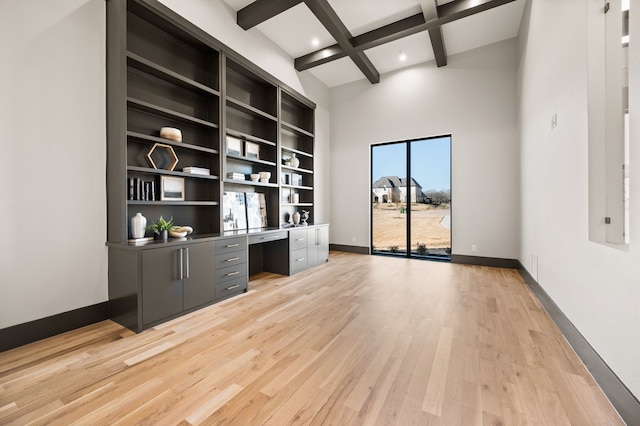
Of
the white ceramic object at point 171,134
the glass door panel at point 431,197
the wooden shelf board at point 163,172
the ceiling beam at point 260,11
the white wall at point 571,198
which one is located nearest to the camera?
the white wall at point 571,198

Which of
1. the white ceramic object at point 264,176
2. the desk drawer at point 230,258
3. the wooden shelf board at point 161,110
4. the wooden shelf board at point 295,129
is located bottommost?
the desk drawer at point 230,258

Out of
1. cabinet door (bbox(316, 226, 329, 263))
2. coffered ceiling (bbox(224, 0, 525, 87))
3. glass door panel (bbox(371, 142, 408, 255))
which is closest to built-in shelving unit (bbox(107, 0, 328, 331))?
cabinet door (bbox(316, 226, 329, 263))

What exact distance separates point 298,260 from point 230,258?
1.37 m

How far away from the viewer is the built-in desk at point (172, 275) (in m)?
2.24

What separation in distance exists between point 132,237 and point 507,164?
18.0 feet

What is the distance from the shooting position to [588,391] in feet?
4.76

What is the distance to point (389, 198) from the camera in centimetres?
559

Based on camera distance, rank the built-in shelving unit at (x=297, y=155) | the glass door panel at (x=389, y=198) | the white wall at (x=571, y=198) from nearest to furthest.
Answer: the white wall at (x=571, y=198) → the built-in shelving unit at (x=297, y=155) → the glass door panel at (x=389, y=198)

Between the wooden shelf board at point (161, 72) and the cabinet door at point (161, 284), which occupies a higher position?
the wooden shelf board at point (161, 72)

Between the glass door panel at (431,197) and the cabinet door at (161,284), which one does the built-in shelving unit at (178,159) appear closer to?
the cabinet door at (161,284)

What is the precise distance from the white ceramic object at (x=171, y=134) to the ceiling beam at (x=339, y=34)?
7.67ft

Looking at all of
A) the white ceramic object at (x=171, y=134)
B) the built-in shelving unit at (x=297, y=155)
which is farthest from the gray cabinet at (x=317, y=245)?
the white ceramic object at (x=171, y=134)

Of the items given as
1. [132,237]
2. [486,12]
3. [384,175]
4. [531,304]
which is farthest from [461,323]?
[486,12]

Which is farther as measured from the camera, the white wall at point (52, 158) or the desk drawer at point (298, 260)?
the desk drawer at point (298, 260)
